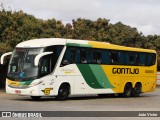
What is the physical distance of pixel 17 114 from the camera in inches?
631

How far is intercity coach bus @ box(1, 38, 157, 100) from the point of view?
77.0 ft

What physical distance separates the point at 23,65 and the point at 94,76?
4946 millimetres

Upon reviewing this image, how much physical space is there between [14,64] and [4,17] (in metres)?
13.9

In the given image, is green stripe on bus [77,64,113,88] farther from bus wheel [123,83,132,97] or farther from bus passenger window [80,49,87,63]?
bus wheel [123,83,132,97]

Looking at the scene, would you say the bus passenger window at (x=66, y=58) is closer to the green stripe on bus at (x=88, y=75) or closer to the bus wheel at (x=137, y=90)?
the green stripe on bus at (x=88, y=75)

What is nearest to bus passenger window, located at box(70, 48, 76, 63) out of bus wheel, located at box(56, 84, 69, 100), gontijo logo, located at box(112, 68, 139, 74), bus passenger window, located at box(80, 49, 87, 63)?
bus passenger window, located at box(80, 49, 87, 63)

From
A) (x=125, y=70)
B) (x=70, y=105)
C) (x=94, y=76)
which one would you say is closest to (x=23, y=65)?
(x=70, y=105)

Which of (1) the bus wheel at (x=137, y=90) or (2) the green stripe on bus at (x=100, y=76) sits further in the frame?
(1) the bus wheel at (x=137, y=90)

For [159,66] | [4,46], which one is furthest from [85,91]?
[159,66]

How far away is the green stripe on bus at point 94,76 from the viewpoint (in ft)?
85.7

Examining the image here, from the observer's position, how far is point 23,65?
2366cm

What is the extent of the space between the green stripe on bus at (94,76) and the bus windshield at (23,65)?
2.97 m

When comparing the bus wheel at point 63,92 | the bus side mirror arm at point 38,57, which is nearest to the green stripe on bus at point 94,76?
the bus wheel at point 63,92

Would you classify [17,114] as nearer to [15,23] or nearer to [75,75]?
[75,75]
